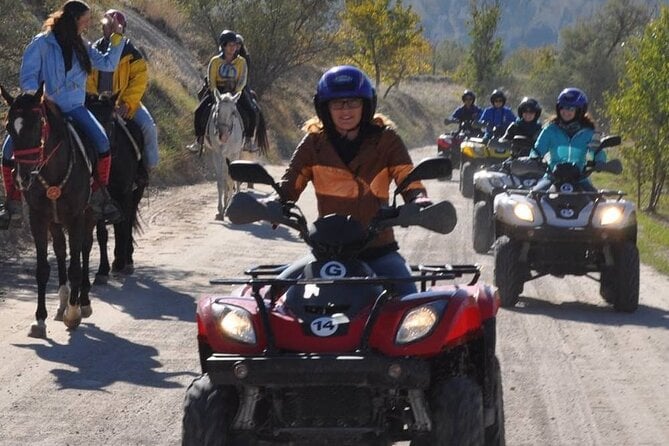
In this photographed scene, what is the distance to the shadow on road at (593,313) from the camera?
1227 cm

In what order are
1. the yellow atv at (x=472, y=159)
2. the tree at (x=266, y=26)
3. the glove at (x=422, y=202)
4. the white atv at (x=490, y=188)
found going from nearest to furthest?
the glove at (x=422, y=202) → the white atv at (x=490, y=188) → the yellow atv at (x=472, y=159) → the tree at (x=266, y=26)

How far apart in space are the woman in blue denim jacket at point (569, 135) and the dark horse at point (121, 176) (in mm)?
3980

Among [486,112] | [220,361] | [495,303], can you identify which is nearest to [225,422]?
[220,361]

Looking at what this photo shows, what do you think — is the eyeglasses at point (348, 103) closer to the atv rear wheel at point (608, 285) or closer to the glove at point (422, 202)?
the glove at point (422, 202)

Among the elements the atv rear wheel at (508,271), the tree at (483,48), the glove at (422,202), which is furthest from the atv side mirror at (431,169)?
the tree at (483,48)

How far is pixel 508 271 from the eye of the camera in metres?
13.1

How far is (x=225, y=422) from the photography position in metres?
5.88

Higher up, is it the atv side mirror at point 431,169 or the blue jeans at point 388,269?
the atv side mirror at point 431,169

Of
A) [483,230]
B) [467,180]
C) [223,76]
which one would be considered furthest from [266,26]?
[483,230]

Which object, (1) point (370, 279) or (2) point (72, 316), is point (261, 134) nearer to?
(2) point (72, 316)

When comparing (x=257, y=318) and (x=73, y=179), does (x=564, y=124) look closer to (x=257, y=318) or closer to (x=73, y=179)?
(x=73, y=179)

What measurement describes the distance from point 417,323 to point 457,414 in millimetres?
421

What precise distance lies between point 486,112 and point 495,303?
19.1m

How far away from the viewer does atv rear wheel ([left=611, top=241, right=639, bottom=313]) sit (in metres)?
12.7
